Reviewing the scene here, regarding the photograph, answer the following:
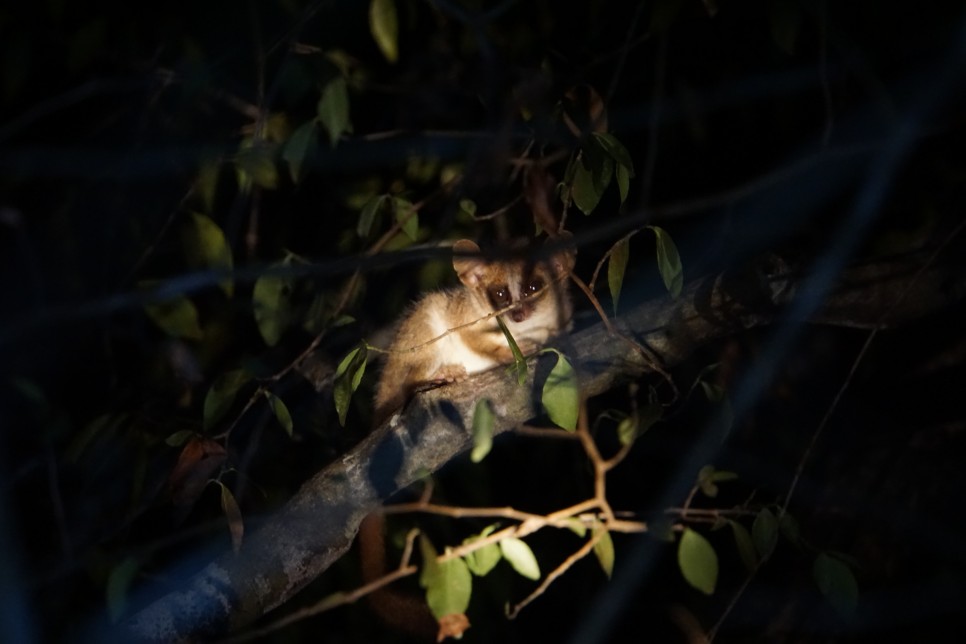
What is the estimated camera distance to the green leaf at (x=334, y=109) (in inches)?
121

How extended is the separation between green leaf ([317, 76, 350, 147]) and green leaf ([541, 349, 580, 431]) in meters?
1.21

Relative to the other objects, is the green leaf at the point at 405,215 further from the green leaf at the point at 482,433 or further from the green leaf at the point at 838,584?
the green leaf at the point at 838,584

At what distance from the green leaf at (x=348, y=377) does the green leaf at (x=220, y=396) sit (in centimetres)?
49

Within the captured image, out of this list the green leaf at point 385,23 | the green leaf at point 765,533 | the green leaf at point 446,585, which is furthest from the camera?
the green leaf at point 385,23

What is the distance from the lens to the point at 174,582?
3.07m

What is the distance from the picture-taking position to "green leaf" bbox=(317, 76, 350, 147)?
10.1 ft

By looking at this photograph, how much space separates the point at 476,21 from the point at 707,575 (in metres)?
1.60

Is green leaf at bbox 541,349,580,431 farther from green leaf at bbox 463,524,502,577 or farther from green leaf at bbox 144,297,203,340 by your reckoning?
green leaf at bbox 144,297,203,340

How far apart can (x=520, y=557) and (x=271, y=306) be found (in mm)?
1257

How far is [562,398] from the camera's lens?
2342 millimetres

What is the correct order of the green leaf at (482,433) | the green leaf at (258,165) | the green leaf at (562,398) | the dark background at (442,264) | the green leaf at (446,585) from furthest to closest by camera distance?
the dark background at (442,264)
the green leaf at (258,165)
the green leaf at (446,585)
the green leaf at (562,398)
the green leaf at (482,433)

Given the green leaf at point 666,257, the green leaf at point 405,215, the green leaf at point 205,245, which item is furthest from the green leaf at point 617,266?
the green leaf at point 205,245

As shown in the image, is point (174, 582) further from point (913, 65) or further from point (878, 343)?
point (913, 65)

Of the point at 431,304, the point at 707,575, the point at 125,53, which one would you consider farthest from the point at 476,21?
the point at 125,53
